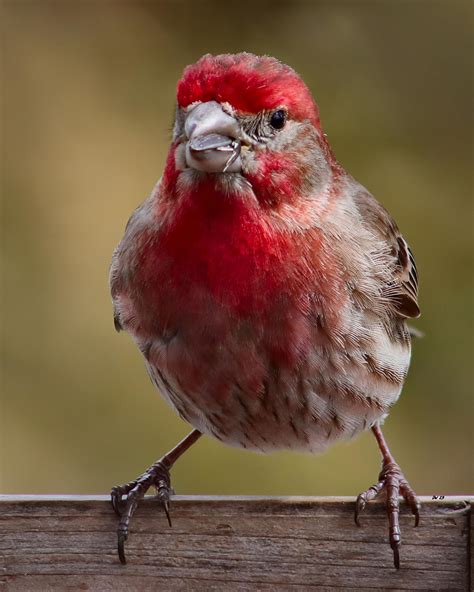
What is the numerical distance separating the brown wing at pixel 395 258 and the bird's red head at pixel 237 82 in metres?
0.68

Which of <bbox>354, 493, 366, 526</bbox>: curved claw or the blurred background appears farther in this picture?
the blurred background

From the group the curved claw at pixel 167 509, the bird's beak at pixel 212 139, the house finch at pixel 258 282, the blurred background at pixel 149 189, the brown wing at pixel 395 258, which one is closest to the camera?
the bird's beak at pixel 212 139

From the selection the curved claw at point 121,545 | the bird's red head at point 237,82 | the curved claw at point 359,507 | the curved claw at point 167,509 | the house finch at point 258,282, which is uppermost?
the bird's red head at point 237,82

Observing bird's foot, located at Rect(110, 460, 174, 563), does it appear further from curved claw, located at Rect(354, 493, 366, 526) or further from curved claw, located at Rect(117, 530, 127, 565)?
curved claw, located at Rect(354, 493, 366, 526)

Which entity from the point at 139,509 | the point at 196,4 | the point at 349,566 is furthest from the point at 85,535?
the point at 196,4

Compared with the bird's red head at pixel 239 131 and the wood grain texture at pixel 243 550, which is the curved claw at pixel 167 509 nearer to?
the wood grain texture at pixel 243 550

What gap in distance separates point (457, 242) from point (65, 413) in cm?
192

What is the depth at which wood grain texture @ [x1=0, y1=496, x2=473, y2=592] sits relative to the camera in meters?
3.49

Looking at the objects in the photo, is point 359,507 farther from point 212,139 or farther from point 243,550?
point 212,139

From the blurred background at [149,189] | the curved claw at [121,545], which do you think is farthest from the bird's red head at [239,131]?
the blurred background at [149,189]

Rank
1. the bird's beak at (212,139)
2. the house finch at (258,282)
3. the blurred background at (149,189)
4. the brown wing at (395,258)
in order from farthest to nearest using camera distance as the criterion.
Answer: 1. the blurred background at (149,189)
2. the brown wing at (395,258)
3. the house finch at (258,282)
4. the bird's beak at (212,139)

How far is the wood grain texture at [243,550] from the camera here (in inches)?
137

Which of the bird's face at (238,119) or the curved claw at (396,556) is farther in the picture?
the curved claw at (396,556)

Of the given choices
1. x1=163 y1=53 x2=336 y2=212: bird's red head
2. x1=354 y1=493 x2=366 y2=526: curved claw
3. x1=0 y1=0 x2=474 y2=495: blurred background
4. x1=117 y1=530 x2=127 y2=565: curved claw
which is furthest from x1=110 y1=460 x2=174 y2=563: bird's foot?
x1=0 y1=0 x2=474 y2=495: blurred background
